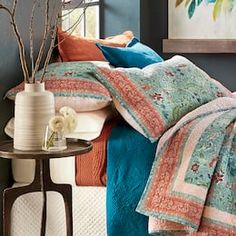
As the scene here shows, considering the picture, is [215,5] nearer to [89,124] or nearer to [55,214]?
[89,124]

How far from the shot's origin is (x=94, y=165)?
2.53m

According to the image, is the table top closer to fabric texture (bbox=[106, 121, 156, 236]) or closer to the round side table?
the round side table

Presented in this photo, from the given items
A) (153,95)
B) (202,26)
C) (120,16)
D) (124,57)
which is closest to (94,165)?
(153,95)

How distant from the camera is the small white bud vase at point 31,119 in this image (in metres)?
2.21

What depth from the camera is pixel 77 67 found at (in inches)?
102

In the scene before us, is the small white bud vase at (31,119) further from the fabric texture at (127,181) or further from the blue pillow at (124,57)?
the blue pillow at (124,57)

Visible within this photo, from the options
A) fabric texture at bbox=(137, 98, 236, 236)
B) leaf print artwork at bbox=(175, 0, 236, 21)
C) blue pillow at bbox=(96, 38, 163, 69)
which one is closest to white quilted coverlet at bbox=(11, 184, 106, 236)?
fabric texture at bbox=(137, 98, 236, 236)

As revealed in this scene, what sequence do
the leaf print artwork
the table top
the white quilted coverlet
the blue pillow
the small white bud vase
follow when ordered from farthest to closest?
1. the leaf print artwork
2. the blue pillow
3. the white quilted coverlet
4. the small white bud vase
5. the table top

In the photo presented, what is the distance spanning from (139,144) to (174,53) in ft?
8.59

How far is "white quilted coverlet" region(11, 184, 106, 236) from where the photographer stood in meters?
2.56

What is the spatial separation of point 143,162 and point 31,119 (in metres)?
0.52

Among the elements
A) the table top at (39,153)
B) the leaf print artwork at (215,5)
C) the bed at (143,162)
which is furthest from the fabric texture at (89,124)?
the leaf print artwork at (215,5)

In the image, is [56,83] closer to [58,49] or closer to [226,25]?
[58,49]

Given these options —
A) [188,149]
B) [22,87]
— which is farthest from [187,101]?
[22,87]
